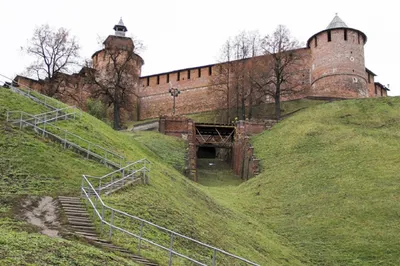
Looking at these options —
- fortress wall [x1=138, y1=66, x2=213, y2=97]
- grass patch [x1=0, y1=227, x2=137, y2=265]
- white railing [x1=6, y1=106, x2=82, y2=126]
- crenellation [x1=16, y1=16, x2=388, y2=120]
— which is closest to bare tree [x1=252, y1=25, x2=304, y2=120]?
crenellation [x1=16, y1=16, x2=388, y2=120]

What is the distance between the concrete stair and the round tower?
36.0 m

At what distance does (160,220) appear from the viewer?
14.4 m

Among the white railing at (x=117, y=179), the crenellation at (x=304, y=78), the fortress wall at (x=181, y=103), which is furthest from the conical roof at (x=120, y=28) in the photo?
the white railing at (x=117, y=179)

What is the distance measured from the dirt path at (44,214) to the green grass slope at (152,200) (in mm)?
473

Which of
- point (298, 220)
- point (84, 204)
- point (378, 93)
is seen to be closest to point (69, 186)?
point (84, 204)

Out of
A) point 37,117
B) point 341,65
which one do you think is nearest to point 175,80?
point 341,65

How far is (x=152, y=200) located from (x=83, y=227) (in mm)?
4397

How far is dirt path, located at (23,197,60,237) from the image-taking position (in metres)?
11.4

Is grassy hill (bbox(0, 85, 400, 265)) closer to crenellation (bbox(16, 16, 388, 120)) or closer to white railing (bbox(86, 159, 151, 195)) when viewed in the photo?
white railing (bbox(86, 159, 151, 195))

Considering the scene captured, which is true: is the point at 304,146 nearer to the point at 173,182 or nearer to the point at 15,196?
the point at 173,182

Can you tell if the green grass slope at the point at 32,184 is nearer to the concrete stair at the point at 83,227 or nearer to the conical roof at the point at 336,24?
the concrete stair at the point at 83,227

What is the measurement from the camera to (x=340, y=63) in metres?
45.7

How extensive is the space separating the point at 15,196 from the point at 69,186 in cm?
221

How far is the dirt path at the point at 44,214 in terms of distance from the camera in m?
11.4
